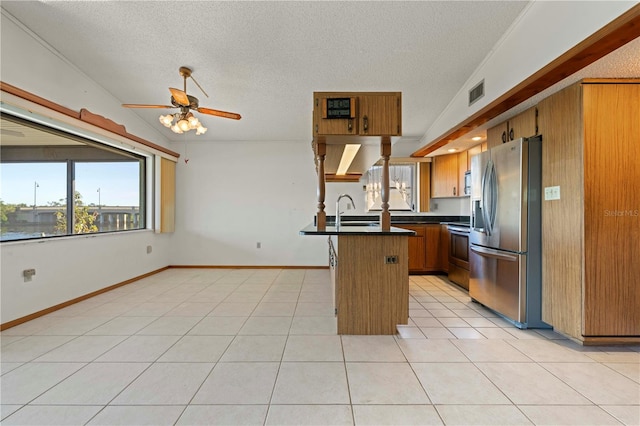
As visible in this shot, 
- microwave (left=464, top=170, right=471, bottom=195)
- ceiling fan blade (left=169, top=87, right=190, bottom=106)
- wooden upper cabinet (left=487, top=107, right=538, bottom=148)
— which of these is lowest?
microwave (left=464, top=170, right=471, bottom=195)

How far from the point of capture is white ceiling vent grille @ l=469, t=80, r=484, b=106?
287 centimetres

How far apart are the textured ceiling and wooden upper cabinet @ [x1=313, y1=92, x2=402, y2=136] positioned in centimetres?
77

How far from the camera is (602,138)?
207cm

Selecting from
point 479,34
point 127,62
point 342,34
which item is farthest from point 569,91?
point 127,62

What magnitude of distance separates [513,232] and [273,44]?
2.92 m

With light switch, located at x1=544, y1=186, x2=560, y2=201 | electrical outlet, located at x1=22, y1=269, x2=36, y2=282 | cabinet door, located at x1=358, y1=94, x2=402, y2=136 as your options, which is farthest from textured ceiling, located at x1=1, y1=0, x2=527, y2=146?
electrical outlet, located at x1=22, y1=269, x2=36, y2=282

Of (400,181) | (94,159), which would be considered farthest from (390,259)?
(94,159)

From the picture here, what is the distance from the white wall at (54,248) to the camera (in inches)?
96.9

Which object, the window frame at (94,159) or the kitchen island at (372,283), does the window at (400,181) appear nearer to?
the kitchen island at (372,283)

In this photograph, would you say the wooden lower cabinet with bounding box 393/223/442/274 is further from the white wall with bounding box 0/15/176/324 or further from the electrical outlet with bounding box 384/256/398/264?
the white wall with bounding box 0/15/176/324

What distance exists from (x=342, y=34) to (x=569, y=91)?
6.37ft

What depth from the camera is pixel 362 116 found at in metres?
2.21

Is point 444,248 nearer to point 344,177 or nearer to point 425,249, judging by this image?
point 425,249

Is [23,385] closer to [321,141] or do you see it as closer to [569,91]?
[321,141]
